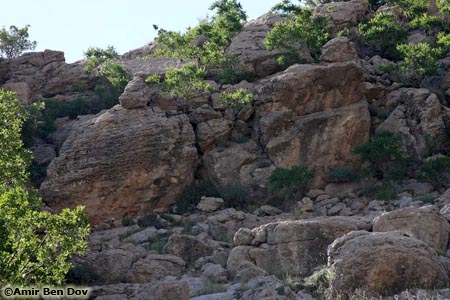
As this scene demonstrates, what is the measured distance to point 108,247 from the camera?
68.6 ft

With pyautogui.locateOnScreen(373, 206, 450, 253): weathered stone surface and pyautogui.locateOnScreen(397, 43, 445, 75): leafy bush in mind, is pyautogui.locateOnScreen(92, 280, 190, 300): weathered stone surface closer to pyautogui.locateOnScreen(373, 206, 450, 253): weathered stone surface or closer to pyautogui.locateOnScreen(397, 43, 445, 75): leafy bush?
pyautogui.locateOnScreen(373, 206, 450, 253): weathered stone surface

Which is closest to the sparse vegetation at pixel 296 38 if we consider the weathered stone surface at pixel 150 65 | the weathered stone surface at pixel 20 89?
the weathered stone surface at pixel 150 65

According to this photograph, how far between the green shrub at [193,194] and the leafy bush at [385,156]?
5.32 meters

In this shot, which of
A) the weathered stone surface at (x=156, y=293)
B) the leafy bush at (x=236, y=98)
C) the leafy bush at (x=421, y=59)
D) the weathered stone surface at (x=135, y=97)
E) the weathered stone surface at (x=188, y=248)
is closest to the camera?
the weathered stone surface at (x=156, y=293)

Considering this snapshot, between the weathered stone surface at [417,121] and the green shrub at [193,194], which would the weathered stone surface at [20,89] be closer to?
the green shrub at [193,194]

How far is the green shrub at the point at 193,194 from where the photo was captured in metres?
25.1

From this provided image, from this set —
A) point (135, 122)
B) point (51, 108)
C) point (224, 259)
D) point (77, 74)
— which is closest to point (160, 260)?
point (224, 259)

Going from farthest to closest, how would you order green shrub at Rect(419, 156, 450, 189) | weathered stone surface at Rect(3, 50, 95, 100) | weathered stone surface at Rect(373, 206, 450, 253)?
weathered stone surface at Rect(3, 50, 95, 100), green shrub at Rect(419, 156, 450, 189), weathered stone surface at Rect(373, 206, 450, 253)

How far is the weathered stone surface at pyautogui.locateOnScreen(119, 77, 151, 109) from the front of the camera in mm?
26328

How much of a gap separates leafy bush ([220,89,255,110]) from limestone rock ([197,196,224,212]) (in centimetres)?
430

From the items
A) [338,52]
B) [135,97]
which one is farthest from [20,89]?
[338,52]

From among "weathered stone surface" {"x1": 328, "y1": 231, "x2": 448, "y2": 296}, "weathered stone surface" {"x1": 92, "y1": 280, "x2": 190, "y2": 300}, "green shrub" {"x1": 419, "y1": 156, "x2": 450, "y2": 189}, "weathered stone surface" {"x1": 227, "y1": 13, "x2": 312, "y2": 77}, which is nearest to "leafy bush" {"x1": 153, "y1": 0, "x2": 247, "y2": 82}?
"weathered stone surface" {"x1": 227, "y1": 13, "x2": 312, "y2": 77}

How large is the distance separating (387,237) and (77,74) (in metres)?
25.5

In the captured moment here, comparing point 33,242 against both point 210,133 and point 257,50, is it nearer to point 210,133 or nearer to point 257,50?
point 210,133
